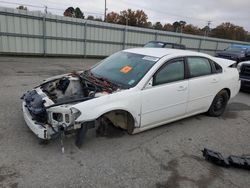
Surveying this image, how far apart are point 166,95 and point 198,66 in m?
1.26

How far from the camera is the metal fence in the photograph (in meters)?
12.7

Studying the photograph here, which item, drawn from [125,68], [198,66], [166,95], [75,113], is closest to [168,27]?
[198,66]

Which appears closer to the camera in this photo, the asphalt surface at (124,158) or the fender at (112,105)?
the asphalt surface at (124,158)

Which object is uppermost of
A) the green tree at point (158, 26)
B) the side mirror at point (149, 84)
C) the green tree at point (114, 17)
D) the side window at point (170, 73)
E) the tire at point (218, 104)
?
the green tree at point (114, 17)

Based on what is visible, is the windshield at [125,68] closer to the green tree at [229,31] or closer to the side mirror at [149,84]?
the side mirror at [149,84]

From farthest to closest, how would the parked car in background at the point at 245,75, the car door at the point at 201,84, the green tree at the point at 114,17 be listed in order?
the green tree at the point at 114,17, the parked car in background at the point at 245,75, the car door at the point at 201,84

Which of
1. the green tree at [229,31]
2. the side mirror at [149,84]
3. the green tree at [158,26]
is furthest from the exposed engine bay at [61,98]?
the green tree at [229,31]

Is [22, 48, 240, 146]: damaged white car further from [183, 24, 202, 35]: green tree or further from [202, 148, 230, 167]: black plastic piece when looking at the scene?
[183, 24, 202, 35]: green tree

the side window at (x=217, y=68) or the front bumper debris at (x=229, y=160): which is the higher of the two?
the side window at (x=217, y=68)

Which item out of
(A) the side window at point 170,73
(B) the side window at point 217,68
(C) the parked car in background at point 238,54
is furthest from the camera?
(C) the parked car in background at point 238,54

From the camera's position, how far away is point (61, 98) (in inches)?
150

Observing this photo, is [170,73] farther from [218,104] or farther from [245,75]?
[245,75]

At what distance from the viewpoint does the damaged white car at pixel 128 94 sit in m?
3.19

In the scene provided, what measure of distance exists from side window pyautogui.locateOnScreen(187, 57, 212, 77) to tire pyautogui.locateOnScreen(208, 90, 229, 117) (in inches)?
28.9
